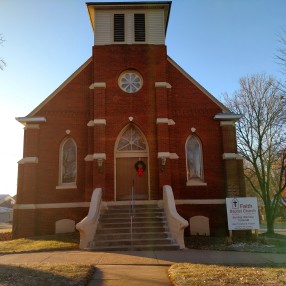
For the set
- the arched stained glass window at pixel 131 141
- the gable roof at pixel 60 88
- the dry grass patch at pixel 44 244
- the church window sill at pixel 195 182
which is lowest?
the dry grass patch at pixel 44 244

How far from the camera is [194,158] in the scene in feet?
59.7

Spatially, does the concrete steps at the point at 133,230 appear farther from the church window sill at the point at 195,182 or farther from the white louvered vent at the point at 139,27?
the white louvered vent at the point at 139,27

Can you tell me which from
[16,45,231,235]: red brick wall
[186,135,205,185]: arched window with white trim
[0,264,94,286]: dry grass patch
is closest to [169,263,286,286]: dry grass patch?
[0,264,94,286]: dry grass patch

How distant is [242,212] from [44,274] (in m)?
9.29

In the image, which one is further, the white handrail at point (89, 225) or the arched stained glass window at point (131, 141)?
the arched stained glass window at point (131, 141)

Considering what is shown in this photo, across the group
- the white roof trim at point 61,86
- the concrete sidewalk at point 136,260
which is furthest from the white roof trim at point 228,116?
the concrete sidewalk at point 136,260

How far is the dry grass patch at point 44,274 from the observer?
7039 millimetres

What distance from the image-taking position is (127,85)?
1831 centimetres

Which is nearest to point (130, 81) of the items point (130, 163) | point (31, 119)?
point (130, 163)

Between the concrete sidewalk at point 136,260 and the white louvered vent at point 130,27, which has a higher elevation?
the white louvered vent at point 130,27

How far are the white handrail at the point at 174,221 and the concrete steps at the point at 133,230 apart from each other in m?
0.23

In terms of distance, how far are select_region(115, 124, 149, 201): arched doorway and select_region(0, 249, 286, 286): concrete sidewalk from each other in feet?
18.5

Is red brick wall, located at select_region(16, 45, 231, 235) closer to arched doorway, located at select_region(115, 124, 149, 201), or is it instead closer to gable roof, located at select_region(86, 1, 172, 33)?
arched doorway, located at select_region(115, 124, 149, 201)

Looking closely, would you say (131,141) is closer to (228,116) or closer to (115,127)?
(115,127)
